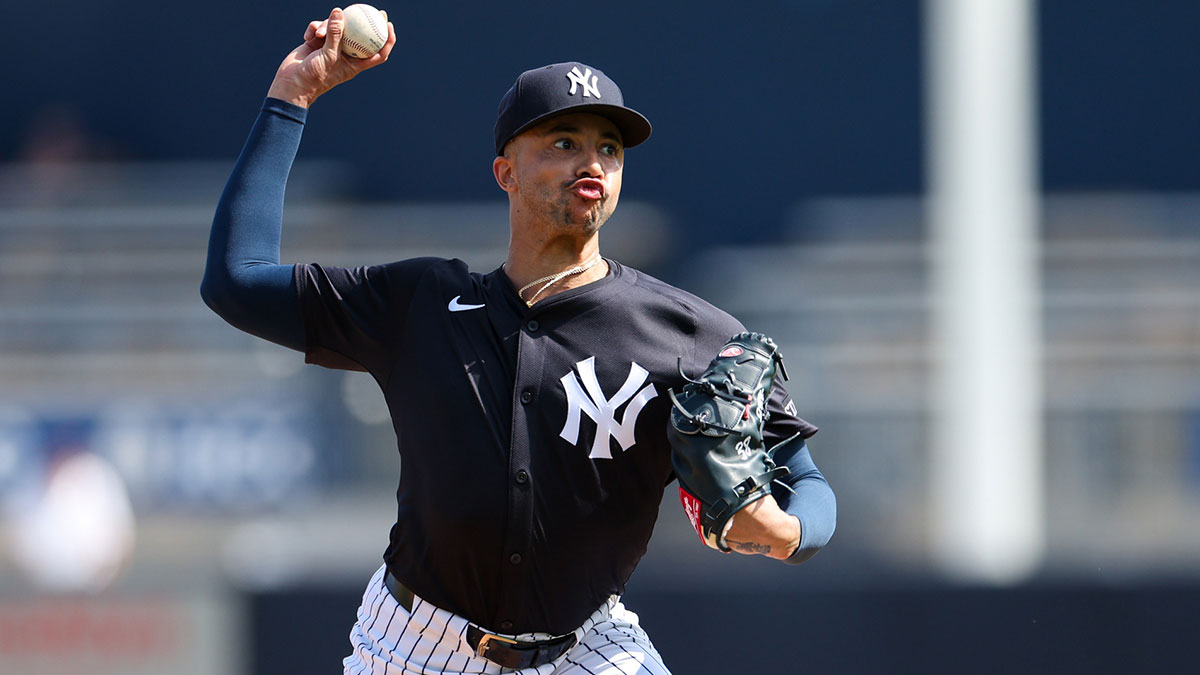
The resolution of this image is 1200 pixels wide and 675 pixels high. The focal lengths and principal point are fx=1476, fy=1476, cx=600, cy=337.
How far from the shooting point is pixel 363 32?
10.6ft

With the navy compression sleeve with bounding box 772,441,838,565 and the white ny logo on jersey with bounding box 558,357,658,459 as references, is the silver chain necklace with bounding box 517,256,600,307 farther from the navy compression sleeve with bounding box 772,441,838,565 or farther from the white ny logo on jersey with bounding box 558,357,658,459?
the navy compression sleeve with bounding box 772,441,838,565

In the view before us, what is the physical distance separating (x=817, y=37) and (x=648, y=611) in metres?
9.25

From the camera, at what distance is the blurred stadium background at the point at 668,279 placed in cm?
584

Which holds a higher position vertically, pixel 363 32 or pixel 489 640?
pixel 363 32

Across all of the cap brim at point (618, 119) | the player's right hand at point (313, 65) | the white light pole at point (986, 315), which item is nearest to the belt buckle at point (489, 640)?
the cap brim at point (618, 119)

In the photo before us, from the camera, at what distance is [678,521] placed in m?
7.59

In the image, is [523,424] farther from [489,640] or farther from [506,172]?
[506,172]

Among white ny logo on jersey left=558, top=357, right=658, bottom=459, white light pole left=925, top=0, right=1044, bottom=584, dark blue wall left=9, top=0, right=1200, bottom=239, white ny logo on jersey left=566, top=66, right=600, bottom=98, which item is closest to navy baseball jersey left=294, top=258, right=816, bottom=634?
white ny logo on jersey left=558, top=357, right=658, bottom=459

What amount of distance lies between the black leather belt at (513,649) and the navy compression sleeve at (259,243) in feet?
2.42

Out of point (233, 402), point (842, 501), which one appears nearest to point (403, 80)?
point (233, 402)

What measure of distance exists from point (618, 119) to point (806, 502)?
0.90 m

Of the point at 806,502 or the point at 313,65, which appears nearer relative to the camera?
the point at 806,502

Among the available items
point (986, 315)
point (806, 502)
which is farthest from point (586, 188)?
point (986, 315)

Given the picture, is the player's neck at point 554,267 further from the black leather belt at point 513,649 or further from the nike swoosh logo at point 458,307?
the black leather belt at point 513,649
